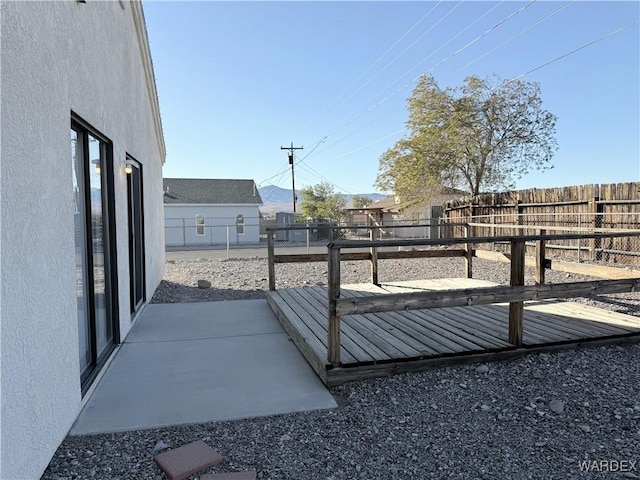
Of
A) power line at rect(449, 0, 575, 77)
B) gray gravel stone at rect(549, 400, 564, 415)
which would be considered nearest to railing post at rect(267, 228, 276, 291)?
gray gravel stone at rect(549, 400, 564, 415)

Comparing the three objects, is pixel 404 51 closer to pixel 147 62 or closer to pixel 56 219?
pixel 147 62

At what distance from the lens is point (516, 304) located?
354 cm

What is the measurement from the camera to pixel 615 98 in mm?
13375

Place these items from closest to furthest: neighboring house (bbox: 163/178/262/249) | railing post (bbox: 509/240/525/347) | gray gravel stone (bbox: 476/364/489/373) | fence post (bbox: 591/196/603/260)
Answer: gray gravel stone (bbox: 476/364/489/373), railing post (bbox: 509/240/525/347), fence post (bbox: 591/196/603/260), neighboring house (bbox: 163/178/262/249)

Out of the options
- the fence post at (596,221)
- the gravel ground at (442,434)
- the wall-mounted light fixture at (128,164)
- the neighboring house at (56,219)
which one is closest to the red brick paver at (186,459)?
the gravel ground at (442,434)

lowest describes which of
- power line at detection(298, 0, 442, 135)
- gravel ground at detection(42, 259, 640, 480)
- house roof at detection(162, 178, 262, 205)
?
gravel ground at detection(42, 259, 640, 480)

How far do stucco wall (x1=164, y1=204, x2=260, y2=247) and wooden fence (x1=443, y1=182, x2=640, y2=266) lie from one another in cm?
1331

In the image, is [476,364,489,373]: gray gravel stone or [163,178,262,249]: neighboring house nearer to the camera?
[476,364,489,373]: gray gravel stone

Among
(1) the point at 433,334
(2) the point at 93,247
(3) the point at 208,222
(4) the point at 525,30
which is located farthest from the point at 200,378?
(3) the point at 208,222

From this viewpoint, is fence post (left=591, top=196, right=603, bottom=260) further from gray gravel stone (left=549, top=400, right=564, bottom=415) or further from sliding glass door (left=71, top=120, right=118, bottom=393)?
sliding glass door (left=71, top=120, right=118, bottom=393)

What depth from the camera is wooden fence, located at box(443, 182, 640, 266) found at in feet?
28.6

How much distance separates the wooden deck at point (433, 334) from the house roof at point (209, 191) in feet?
64.3

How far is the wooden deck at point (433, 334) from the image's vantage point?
3.25m

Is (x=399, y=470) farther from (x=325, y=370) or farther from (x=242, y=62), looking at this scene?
(x=242, y=62)
